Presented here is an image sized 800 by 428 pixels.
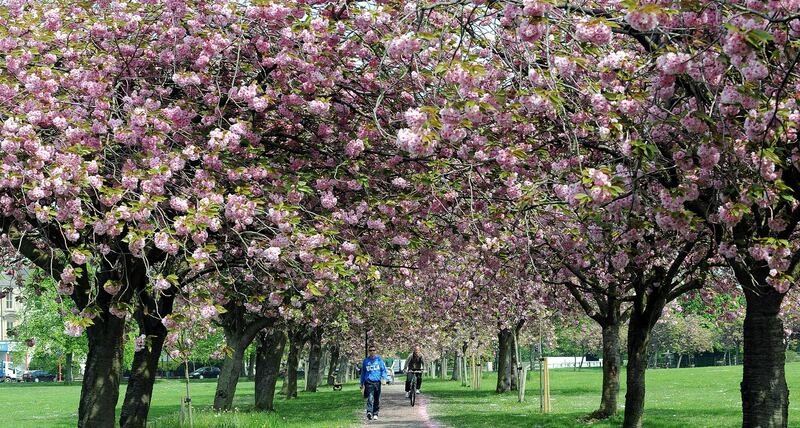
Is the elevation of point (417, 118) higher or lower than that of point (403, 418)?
higher

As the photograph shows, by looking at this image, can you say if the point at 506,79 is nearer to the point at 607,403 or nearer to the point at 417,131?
the point at 417,131

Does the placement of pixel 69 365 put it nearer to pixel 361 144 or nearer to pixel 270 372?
pixel 270 372

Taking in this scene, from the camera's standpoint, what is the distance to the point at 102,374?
12.4m

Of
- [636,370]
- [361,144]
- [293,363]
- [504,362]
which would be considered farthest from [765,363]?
[293,363]

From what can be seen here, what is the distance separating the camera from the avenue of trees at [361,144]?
6.95 metres

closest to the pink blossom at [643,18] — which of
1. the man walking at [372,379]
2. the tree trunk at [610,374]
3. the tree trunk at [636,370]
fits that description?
the tree trunk at [636,370]

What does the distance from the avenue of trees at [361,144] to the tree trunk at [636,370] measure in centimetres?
293

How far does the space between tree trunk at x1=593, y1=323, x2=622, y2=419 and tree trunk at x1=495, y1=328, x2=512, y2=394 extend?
1798cm

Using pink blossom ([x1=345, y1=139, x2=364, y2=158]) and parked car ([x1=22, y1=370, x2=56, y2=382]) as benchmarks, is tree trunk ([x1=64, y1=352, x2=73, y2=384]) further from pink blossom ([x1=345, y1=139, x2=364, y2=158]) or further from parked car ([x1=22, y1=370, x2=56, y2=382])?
pink blossom ([x1=345, y1=139, x2=364, y2=158])

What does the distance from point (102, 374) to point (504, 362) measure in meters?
29.7

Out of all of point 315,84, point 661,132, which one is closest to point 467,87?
point 661,132

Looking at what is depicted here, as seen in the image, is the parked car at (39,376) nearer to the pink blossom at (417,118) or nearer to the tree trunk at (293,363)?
the tree trunk at (293,363)

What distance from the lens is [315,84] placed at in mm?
9758

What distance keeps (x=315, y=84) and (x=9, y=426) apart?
934 inches
